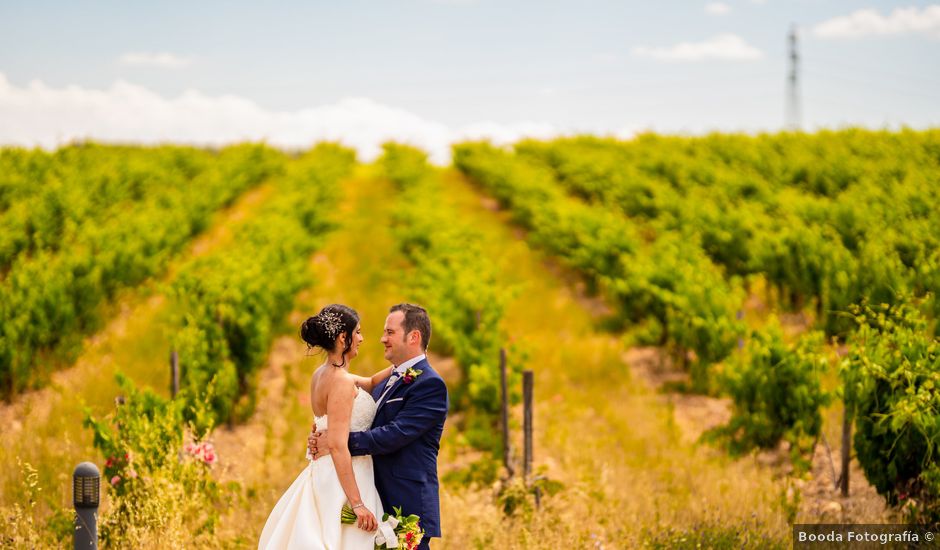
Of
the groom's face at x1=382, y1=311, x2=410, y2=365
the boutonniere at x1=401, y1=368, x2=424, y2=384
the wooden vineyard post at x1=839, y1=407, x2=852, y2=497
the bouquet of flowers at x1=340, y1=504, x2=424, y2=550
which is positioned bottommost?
the wooden vineyard post at x1=839, y1=407, x2=852, y2=497

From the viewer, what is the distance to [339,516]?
4047mm

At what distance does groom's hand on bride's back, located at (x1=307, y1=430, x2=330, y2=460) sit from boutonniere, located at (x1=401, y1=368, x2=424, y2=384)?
1.55 ft

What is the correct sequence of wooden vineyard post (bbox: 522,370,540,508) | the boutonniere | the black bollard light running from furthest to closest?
wooden vineyard post (bbox: 522,370,540,508) → the black bollard light → the boutonniere

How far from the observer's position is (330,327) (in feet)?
13.1

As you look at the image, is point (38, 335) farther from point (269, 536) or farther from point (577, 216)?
point (577, 216)

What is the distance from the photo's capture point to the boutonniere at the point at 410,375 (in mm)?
4098

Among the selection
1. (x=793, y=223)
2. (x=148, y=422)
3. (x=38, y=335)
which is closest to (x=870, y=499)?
(x=148, y=422)

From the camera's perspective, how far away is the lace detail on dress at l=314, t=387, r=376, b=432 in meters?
4.16

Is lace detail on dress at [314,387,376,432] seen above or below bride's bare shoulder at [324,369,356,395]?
below

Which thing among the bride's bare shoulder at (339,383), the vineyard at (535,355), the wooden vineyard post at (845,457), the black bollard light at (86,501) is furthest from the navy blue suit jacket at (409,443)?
the wooden vineyard post at (845,457)

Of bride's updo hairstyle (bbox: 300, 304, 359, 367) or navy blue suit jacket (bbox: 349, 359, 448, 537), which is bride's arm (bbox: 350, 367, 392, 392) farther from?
bride's updo hairstyle (bbox: 300, 304, 359, 367)

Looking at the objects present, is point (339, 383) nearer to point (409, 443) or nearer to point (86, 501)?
point (409, 443)

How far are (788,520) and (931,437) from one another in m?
1.47

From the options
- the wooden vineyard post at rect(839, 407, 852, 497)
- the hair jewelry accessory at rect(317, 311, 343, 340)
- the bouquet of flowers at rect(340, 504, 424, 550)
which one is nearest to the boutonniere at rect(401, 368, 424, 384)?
the hair jewelry accessory at rect(317, 311, 343, 340)
